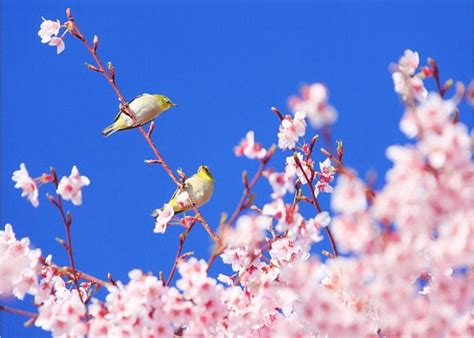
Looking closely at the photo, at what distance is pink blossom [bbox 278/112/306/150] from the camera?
14.0 ft

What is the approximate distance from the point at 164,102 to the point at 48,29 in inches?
37.2

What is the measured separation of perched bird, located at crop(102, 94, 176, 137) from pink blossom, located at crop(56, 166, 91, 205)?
1055 millimetres

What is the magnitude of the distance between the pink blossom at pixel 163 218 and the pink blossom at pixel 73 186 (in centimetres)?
50

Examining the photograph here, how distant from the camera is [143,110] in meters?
4.84

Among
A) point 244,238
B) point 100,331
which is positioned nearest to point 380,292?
point 244,238

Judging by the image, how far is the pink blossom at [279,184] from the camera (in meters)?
3.37

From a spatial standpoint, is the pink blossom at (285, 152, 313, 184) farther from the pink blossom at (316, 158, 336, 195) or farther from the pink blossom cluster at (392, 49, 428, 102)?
the pink blossom cluster at (392, 49, 428, 102)

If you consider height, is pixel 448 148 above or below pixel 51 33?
below

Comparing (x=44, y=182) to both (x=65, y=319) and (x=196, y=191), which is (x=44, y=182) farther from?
(x=196, y=191)

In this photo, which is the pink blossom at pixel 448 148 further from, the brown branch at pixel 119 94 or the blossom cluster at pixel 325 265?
the brown branch at pixel 119 94

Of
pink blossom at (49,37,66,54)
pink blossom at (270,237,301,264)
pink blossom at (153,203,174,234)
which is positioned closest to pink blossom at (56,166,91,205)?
pink blossom at (153,203,174,234)

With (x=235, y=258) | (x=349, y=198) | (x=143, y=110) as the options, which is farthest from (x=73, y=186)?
(x=349, y=198)

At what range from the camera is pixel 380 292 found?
2.84 m

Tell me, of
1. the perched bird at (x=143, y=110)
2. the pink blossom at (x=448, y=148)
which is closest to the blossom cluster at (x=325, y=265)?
the pink blossom at (x=448, y=148)
